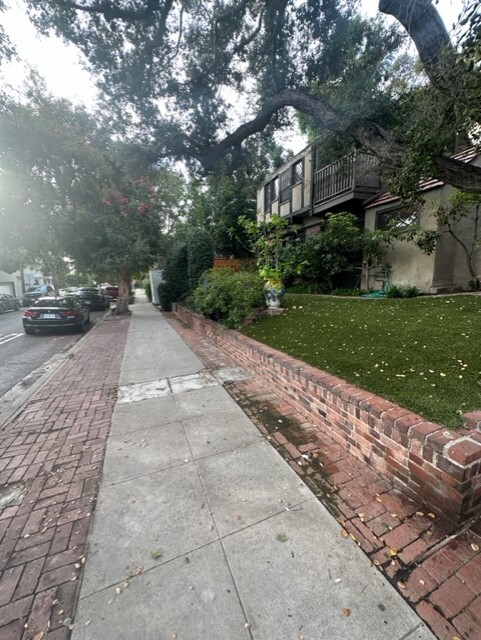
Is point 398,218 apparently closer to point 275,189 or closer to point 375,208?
point 375,208

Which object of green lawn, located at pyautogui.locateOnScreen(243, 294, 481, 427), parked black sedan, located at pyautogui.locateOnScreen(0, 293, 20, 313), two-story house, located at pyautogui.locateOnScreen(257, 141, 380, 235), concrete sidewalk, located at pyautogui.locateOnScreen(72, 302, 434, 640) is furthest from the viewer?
parked black sedan, located at pyautogui.locateOnScreen(0, 293, 20, 313)

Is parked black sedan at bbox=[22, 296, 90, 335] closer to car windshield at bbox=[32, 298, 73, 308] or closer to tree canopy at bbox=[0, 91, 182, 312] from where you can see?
car windshield at bbox=[32, 298, 73, 308]

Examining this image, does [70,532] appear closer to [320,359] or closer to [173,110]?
[320,359]

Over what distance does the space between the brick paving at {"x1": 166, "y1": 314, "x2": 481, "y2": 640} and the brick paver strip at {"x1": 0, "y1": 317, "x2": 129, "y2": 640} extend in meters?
1.69

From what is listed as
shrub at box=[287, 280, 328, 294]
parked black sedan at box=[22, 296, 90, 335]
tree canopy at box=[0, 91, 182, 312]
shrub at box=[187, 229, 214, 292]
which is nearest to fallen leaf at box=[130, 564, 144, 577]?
tree canopy at box=[0, 91, 182, 312]

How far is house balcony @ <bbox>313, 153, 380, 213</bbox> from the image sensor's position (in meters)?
9.90

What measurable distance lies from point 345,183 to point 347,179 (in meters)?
0.15

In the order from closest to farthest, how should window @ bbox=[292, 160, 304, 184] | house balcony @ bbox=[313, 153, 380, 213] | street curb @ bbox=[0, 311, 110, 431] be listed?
street curb @ bbox=[0, 311, 110, 431] → house balcony @ bbox=[313, 153, 380, 213] → window @ bbox=[292, 160, 304, 184]

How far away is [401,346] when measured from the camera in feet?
12.7

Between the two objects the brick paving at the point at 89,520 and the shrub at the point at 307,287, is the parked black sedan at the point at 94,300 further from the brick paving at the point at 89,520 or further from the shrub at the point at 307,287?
the brick paving at the point at 89,520

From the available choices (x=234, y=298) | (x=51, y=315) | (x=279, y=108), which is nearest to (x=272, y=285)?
(x=234, y=298)

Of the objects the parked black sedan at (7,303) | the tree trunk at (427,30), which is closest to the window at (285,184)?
the tree trunk at (427,30)

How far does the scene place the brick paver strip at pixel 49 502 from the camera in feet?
4.77

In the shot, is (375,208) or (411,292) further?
(375,208)
